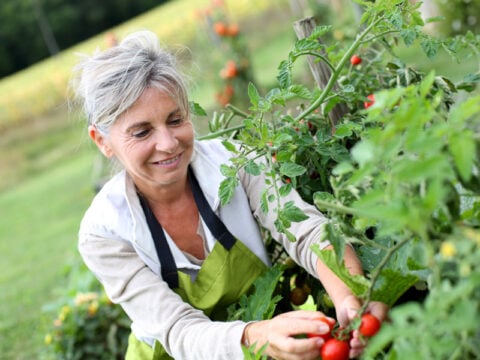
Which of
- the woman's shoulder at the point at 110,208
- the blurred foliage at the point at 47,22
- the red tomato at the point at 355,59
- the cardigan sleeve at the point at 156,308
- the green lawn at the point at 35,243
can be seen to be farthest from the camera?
the blurred foliage at the point at 47,22

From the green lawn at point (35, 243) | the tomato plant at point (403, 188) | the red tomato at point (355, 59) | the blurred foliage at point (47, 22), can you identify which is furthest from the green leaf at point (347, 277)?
the blurred foliage at point (47, 22)

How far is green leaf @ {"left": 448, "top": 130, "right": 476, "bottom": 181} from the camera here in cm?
81

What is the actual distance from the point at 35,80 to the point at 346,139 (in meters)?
22.4

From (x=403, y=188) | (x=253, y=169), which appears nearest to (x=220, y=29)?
(x=253, y=169)

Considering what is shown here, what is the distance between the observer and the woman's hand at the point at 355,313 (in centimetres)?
115

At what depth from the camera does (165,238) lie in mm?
1808

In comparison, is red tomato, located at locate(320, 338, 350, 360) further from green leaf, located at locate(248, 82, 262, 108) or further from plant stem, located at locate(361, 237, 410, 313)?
green leaf, located at locate(248, 82, 262, 108)

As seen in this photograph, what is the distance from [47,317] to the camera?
4.66 meters

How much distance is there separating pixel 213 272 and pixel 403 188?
97 centimetres

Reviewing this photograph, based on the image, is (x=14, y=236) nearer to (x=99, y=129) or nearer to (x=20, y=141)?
(x=99, y=129)

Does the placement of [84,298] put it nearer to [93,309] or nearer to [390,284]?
[93,309]

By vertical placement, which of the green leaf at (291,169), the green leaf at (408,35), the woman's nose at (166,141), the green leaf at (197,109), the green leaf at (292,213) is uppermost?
the green leaf at (408,35)

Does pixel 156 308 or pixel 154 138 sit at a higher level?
pixel 154 138

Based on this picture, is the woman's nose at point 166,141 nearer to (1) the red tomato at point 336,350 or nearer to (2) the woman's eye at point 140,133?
(2) the woman's eye at point 140,133
